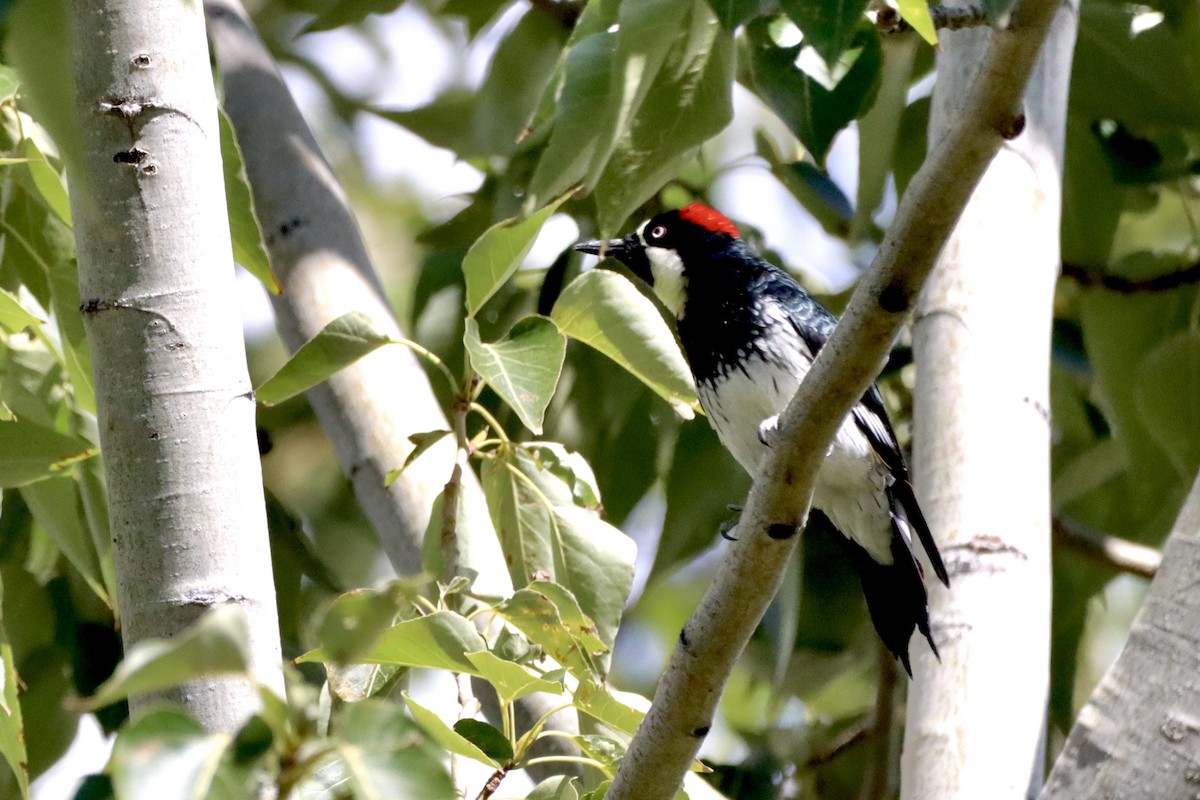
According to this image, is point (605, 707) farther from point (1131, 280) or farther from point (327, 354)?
point (1131, 280)

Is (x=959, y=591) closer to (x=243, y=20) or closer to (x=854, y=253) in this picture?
(x=854, y=253)

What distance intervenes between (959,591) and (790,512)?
0.86 m

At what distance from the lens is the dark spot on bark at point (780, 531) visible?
1.57 meters

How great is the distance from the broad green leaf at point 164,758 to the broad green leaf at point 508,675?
1.75ft

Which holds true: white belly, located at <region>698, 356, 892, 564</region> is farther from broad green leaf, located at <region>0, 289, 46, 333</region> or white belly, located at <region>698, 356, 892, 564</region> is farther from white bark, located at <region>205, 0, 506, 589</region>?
broad green leaf, located at <region>0, 289, 46, 333</region>

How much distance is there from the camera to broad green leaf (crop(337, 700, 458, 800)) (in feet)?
2.96

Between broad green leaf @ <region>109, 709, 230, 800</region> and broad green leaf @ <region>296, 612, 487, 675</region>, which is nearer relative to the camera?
broad green leaf @ <region>109, 709, 230, 800</region>

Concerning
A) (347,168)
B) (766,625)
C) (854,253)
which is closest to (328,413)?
(766,625)

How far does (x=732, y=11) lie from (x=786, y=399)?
136 centimetres

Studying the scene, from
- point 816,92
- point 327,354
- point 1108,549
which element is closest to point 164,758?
point 327,354

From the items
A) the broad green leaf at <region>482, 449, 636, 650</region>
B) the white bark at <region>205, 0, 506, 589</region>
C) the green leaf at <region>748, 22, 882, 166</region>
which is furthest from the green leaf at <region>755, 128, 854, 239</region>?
the broad green leaf at <region>482, 449, 636, 650</region>

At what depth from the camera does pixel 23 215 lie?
95.3 inches

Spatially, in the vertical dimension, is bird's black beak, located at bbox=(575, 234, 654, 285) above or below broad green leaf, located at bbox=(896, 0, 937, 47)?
below

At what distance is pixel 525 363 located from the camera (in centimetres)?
187
